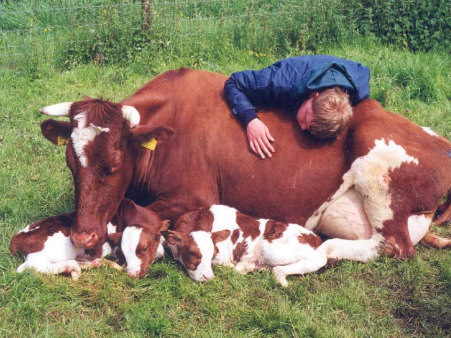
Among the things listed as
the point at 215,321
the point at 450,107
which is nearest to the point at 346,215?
the point at 215,321

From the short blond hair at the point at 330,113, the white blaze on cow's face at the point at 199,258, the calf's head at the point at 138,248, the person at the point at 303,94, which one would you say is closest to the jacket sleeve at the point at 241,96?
the person at the point at 303,94

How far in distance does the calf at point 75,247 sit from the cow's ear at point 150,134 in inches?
20.6

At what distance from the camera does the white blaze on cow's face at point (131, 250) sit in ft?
14.4

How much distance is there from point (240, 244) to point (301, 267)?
55 cm

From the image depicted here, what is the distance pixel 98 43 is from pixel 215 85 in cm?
385

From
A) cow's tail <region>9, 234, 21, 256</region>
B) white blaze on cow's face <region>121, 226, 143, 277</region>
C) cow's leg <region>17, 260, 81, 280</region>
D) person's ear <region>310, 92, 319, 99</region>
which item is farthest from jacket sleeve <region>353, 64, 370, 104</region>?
cow's tail <region>9, 234, 21, 256</region>

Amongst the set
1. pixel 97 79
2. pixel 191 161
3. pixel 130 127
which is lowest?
pixel 97 79

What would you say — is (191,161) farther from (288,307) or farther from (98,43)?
(98,43)

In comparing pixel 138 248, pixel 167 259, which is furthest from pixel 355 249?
pixel 138 248

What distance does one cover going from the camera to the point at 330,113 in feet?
15.3

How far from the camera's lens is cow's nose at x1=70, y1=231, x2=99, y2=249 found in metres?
4.33

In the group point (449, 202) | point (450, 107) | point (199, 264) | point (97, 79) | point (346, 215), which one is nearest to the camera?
point (199, 264)

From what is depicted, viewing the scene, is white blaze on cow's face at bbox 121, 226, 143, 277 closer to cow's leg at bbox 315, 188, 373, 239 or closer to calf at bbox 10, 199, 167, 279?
calf at bbox 10, 199, 167, 279

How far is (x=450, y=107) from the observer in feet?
25.0
